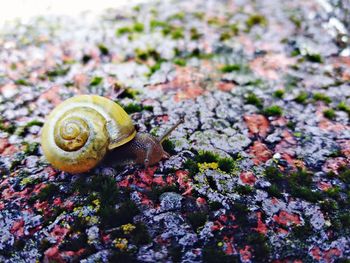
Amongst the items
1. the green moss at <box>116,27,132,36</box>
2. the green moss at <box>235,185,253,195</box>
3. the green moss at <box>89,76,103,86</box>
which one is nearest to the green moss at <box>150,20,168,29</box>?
the green moss at <box>116,27,132,36</box>

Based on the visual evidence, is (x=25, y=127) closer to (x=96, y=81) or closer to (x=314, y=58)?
(x=96, y=81)

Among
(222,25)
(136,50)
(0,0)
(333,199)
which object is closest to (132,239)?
(333,199)

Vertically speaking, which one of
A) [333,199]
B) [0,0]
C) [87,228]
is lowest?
[333,199]

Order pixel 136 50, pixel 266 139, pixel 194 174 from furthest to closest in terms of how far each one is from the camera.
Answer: pixel 136 50 < pixel 266 139 < pixel 194 174

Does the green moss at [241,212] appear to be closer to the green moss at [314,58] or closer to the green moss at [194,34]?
the green moss at [314,58]

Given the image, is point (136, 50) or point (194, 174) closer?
point (194, 174)

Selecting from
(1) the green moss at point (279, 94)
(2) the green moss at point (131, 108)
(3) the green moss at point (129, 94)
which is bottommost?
(1) the green moss at point (279, 94)

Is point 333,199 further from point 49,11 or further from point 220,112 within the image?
point 49,11

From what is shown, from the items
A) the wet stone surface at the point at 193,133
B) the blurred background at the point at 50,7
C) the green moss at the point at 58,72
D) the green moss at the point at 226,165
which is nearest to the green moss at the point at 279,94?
the wet stone surface at the point at 193,133

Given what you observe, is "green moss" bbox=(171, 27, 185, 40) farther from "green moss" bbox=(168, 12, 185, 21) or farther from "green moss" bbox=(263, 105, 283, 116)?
"green moss" bbox=(263, 105, 283, 116)
